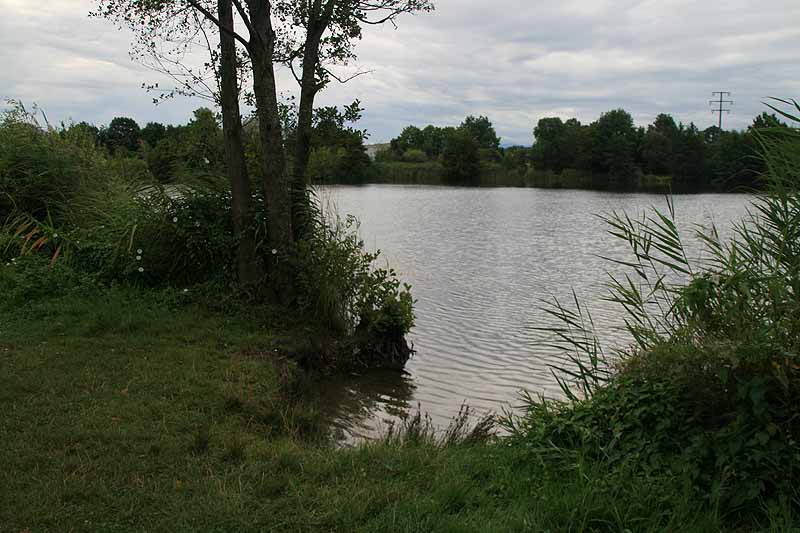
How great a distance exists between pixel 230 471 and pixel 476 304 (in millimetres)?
9376

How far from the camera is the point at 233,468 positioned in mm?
4543

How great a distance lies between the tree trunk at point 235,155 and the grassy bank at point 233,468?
7.81 ft

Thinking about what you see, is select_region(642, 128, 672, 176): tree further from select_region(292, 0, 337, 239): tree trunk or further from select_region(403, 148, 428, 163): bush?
select_region(292, 0, 337, 239): tree trunk

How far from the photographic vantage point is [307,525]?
3.74 metres

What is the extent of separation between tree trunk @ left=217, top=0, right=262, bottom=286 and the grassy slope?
8.57 feet

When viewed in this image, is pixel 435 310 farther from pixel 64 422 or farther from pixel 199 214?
pixel 64 422

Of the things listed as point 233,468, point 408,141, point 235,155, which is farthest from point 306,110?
point 408,141

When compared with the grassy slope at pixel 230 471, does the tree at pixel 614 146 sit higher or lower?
higher

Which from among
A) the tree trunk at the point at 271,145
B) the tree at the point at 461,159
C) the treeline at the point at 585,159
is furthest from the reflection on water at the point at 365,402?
the tree at the point at 461,159

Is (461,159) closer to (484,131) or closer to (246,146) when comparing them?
(484,131)

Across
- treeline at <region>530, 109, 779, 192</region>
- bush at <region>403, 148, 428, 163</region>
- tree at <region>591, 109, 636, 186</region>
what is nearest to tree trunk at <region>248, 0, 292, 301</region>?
treeline at <region>530, 109, 779, 192</region>

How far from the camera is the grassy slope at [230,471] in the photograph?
148 inches

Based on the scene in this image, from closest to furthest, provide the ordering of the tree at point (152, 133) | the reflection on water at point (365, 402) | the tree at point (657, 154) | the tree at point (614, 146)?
the reflection on water at point (365, 402) → the tree at point (152, 133) → the tree at point (657, 154) → the tree at point (614, 146)

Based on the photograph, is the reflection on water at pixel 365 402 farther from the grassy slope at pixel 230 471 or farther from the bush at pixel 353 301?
the grassy slope at pixel 230 471
